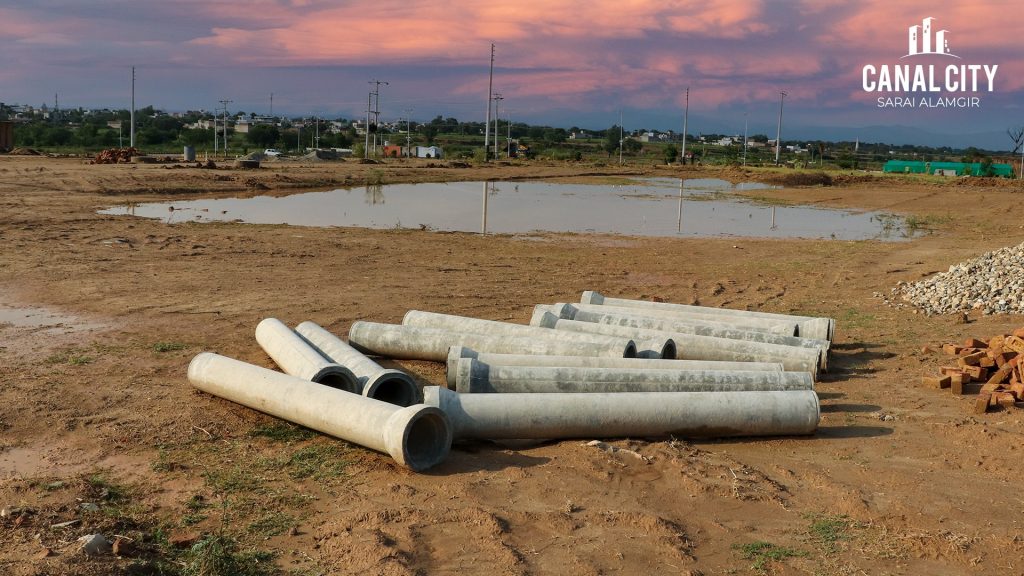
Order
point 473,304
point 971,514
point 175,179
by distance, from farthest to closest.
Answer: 1. point 175,179
2. point 473,304
3. point 971,514

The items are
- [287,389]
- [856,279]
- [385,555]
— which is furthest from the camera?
[856,279]

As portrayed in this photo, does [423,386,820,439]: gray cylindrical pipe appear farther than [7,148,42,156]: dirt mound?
No

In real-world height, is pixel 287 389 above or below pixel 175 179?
below

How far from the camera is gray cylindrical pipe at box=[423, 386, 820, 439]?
700cm

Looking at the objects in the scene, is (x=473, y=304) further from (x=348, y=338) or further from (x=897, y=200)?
(x=897, y=200)

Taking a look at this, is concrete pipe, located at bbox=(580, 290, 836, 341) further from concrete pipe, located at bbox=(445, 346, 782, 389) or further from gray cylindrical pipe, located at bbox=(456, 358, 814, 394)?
gray cylindrical pipe, located at bbox=(456, 358, 814, 394)

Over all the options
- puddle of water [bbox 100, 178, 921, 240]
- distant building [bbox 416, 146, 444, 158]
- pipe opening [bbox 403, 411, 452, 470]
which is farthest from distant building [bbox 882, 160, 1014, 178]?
pipe opening [bbox 403, 411, 452, 470]

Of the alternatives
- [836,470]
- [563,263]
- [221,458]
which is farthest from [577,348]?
[563,263]

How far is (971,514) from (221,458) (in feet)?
18.1

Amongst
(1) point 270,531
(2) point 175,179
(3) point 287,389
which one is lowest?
(1) point 270,531

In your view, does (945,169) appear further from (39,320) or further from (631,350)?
(39,320)

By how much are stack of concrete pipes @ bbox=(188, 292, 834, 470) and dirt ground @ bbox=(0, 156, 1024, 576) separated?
0.19 metres

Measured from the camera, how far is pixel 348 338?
33.9ft

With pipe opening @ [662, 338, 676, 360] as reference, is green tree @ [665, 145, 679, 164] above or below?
above
